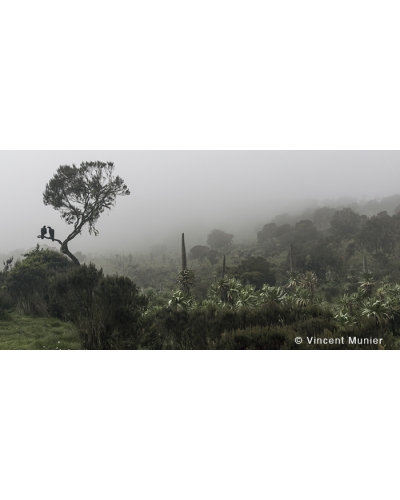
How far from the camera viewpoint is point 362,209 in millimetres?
7953

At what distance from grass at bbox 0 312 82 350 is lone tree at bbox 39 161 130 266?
5.86 feet

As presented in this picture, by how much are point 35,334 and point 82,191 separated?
13.4 feet

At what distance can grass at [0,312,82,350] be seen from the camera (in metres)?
7.23

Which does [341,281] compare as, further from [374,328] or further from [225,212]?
[225,212]

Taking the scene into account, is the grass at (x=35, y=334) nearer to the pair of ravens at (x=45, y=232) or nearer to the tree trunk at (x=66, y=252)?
the tree trunk at (x=66, y=252)

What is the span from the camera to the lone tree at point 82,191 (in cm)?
807

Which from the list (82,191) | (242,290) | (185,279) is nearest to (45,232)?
(82,191)

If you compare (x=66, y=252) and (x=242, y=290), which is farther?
(x=66, y=252)

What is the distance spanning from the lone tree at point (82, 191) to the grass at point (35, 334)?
5.86 feet

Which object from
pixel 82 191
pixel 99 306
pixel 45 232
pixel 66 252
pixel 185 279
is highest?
pixel 82 191

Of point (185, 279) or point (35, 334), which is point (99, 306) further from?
point (185, 279)

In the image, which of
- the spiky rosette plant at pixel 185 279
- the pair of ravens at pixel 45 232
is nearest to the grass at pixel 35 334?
the pair of ravens at pixel 45 232

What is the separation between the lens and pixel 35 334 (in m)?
7.70

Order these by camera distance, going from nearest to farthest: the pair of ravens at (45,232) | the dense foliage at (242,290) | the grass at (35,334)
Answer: the dense foliage at (242,290)
the grass at (35,334)
the pair of ravens at (45,232)
